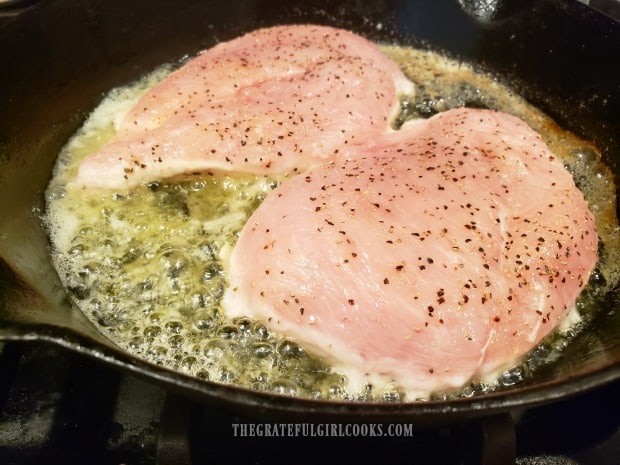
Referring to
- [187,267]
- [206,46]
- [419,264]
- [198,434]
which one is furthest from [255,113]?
[198,434]

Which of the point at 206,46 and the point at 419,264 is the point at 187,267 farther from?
the point at 206,46

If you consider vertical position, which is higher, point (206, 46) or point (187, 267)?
point (206, 46)

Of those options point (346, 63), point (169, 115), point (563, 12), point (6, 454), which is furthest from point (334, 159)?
point (6, 454)

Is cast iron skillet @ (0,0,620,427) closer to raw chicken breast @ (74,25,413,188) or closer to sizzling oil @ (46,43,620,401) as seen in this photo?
sizzling oil @ (46,43,620,401)

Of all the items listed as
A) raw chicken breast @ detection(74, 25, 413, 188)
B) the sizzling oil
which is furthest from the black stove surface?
raw chicken breast @ detection(74, 25, 413, 188)

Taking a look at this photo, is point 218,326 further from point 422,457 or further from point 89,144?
point 89,144
